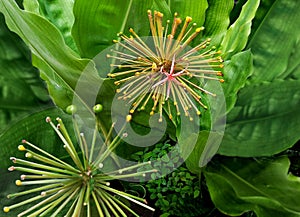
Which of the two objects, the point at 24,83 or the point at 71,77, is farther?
the point at 24,83

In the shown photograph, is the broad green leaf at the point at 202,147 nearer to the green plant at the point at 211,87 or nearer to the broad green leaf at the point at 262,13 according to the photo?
the green plant at the point at 211,87

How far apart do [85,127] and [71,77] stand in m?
0.09

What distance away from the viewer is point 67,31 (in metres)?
0.61

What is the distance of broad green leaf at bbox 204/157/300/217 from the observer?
1.61 ft

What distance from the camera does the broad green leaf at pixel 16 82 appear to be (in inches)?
24.5

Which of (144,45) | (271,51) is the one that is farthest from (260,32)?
(144,45)

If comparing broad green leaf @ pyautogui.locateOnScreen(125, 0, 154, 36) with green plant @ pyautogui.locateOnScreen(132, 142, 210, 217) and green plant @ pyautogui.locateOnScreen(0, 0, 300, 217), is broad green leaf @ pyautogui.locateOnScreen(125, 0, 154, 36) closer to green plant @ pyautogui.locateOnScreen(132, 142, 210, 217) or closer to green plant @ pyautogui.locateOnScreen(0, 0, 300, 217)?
green plant @ pyautogui.locateOnScreen(0, 0, 300, 217)

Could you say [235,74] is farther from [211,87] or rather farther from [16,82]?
[16,82]

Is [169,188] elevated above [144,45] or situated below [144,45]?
below

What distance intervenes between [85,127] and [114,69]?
7 centimetres

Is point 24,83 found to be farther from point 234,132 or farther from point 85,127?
point 234,132

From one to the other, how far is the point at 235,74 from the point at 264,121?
6cm

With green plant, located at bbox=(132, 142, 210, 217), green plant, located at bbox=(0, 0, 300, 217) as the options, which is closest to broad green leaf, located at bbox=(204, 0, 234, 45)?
green plant, located at bbox=(0, 0, 300, 217)

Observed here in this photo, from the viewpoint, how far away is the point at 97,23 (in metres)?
0.55
